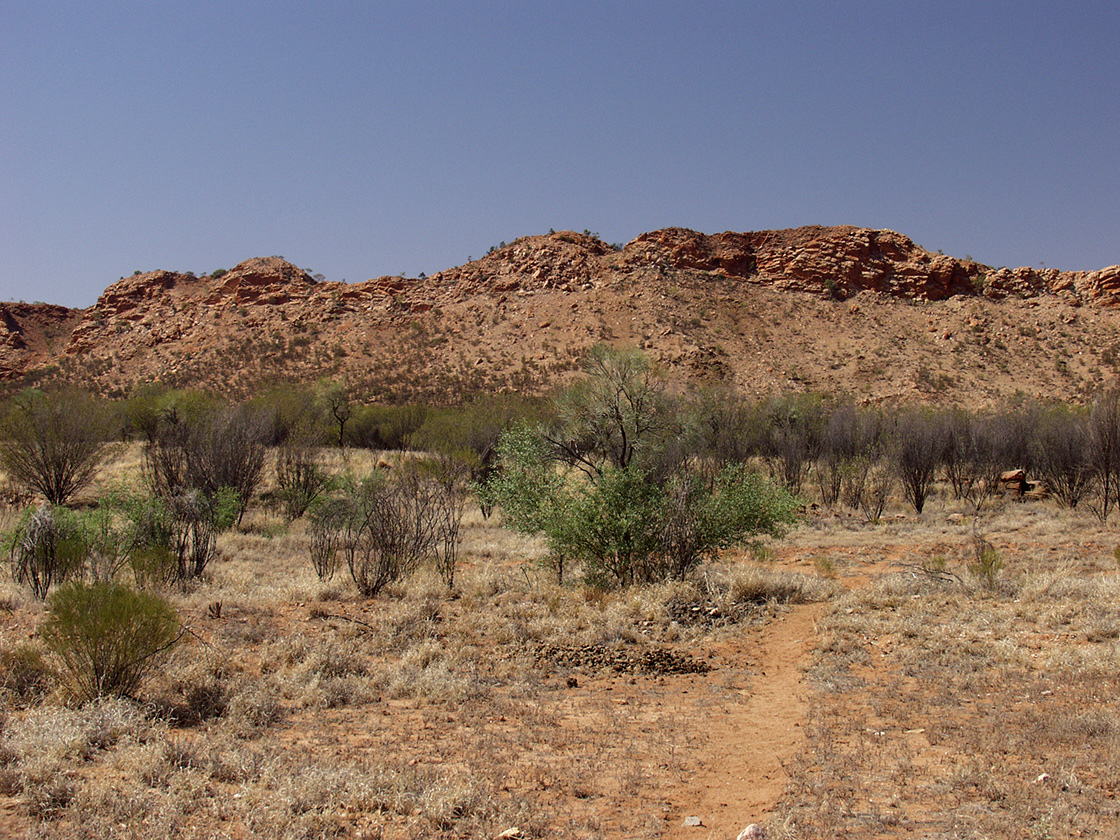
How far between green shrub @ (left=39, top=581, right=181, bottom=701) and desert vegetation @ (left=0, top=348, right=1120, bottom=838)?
22mm

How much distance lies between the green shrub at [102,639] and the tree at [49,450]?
49.3 ft

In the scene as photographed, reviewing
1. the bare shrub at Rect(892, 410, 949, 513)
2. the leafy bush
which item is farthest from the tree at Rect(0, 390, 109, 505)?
the bare shrub at Rect(892, 410, 949, 513)

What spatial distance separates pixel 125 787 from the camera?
12.5 ft

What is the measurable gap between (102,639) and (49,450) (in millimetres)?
15977

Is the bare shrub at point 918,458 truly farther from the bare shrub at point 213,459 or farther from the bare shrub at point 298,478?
the bare shrub at point 213,459

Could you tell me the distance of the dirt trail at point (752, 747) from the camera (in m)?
3.83

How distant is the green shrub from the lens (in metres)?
5.24

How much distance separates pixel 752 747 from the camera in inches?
190

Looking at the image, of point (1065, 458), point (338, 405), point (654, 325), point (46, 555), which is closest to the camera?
point (46, 555)

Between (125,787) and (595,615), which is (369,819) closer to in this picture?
(125,787)

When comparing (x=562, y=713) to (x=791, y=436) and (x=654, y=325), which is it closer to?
(x=791, y=436)

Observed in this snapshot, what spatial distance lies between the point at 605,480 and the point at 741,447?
15545mm

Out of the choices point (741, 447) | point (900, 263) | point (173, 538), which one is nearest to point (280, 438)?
point (173, 538)

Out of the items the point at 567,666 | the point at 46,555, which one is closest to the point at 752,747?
the point at 567,666
